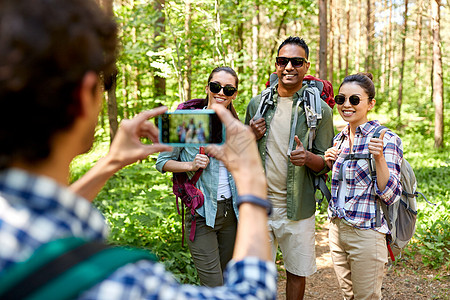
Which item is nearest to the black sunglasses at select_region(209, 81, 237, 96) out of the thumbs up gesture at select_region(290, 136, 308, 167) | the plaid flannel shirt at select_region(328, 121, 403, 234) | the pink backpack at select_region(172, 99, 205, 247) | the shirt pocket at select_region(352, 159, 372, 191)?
the pink backpack at select_region(172, 99, 205, 247)

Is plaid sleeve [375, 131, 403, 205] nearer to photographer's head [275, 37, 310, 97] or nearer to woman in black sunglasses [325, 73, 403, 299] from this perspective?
woman in black sunglasses [325, 73, 403, 299]

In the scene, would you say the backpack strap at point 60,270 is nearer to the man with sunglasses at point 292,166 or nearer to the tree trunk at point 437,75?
the man with sunglasses at point 292,166

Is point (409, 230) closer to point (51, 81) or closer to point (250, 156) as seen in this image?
point (250, 156)

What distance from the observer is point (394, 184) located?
275 cm

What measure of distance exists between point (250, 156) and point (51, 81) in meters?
0.64

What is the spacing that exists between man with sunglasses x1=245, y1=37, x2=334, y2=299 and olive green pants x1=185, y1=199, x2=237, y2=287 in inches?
20.3

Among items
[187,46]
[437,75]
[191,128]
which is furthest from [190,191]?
[437,75]

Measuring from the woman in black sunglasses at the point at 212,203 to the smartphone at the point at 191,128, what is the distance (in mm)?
1168

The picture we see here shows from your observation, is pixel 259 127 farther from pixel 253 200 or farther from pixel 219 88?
pixel 253 200

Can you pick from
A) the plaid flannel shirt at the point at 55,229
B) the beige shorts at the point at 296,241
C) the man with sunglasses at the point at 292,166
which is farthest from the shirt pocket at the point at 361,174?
the plaid flannel shirt at the point at 55,229

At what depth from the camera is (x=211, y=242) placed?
313cm

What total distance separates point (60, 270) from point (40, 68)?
1.35ft

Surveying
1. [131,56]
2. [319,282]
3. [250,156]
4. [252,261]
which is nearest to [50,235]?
[252,261]

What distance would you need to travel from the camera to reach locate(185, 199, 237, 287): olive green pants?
310 cm
